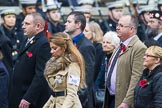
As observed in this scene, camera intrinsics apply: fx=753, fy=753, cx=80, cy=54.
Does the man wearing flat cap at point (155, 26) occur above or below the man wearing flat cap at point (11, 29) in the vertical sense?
above

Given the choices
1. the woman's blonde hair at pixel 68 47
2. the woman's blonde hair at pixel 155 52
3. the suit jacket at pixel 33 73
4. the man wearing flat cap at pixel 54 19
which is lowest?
the man wearing flat cap at pixel 54 19

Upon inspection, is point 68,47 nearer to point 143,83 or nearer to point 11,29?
point 143,83

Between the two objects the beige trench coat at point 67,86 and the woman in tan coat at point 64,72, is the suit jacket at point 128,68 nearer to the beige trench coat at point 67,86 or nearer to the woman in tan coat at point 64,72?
the woman in tan coat at point 64,72

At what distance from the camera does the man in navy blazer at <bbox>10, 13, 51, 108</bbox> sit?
34.6ft

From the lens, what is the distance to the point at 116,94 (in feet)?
32.8

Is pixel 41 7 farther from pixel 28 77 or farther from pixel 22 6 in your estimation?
pixel 28 77

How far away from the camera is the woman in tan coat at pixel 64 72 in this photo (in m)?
9.16

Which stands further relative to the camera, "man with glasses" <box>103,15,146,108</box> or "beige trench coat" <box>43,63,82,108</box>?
"man with glasses" <box>103,15,146,108</box>

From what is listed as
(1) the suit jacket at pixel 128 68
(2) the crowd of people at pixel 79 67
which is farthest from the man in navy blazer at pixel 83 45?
(1) the suit jacket at pixel 128 68

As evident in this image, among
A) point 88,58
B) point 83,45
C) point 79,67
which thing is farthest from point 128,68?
A: point 83,45

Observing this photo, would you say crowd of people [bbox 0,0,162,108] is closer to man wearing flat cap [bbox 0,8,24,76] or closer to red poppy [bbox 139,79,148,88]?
red poppy [bbox 139,79,148,88]

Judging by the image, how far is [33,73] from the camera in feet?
35.3

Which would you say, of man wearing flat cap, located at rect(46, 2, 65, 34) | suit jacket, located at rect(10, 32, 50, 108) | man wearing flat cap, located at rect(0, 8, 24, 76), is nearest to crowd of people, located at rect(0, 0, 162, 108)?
suit jacket, located at rect(10, 32, 50, 108)

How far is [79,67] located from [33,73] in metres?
1.62
